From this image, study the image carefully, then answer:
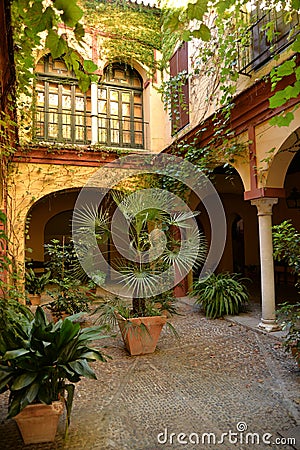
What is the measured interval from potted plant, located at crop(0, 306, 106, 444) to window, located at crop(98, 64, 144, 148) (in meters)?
5.83

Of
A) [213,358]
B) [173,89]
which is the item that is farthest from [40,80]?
[213,358]

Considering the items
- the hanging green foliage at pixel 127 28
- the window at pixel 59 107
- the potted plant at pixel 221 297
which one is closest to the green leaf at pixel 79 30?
the potted plant at pixel 221 297

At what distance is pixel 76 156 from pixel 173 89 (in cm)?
260

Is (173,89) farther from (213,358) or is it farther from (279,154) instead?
(213,358)

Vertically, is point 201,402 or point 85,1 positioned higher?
point 85,1

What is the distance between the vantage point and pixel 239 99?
16.4 ft

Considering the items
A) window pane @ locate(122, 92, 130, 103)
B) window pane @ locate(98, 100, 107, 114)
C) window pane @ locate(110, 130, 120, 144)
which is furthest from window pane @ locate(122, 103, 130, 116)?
window pane @ locate(110, 130, 120, 144)

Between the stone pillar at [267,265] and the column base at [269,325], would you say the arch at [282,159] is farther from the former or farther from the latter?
the column base at [269,325]

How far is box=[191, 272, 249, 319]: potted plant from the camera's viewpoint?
5.79 m

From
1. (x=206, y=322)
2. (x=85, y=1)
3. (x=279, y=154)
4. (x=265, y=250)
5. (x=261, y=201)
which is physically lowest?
(x=206, y=322)

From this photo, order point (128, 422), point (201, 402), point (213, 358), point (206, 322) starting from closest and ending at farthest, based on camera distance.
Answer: point (128, 422), point (201, 402), point (213, 358), point (206, 322)

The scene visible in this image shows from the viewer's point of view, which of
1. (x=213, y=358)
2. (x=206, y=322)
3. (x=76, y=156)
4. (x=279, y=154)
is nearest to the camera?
(x=213, y=358)
